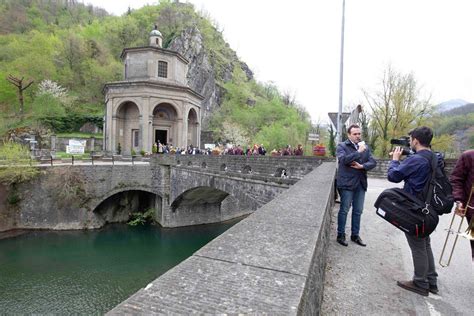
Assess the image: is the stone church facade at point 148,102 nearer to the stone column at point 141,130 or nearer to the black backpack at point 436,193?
the stone column at point 141,130

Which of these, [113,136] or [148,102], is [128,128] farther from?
[148,102]

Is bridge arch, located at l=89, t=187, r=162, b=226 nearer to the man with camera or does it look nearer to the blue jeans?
the blue jeans

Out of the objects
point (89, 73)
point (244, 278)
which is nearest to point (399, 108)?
point (244, 278)

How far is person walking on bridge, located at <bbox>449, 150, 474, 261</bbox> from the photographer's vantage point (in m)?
3.38

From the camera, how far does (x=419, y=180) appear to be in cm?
302

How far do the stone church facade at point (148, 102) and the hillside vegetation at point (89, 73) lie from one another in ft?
47.6

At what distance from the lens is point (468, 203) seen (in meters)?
3.33

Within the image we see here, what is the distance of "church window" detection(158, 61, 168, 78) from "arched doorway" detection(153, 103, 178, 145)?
3.08 metres

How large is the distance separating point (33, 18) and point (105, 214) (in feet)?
260

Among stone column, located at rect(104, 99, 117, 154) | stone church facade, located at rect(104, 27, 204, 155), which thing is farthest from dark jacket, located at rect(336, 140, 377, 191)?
stone column, located at rect(104, 99, 117, 154)

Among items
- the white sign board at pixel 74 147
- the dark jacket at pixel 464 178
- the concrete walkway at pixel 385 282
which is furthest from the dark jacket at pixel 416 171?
the white sign board at pixel 74 147

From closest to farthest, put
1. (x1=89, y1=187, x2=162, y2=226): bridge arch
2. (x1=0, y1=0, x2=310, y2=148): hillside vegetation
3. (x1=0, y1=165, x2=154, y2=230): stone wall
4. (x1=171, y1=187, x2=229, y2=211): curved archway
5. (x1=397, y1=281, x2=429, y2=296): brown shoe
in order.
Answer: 1. (x1=397, y1=281, x2=429, y2=296): brown shoe
2. (x1=171, y1=187, x2=229, y2=211): curved archway
3. (x1=0, y1=165, x2=154, y2=230): stone wall
4. (x1=89, y1=187, x2=162, y2=226): bridge arch
5. (x1=0, y1=0, x2=310, y2=148): hillside vegetation

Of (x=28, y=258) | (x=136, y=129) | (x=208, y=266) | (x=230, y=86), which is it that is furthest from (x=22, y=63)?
(x=208, y=266)

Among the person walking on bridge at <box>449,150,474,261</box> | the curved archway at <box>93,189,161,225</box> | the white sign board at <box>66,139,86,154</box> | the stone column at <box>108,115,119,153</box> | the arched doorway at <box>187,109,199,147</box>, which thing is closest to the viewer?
the person walking on bridge at <box>449,150,474,261</box>
